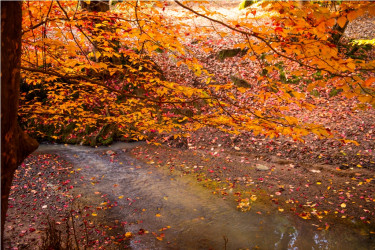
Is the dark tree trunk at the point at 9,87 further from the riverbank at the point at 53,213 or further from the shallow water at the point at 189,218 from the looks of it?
the shallow water at the point at 189,218

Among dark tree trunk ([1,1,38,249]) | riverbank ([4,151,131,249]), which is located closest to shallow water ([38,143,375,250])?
riverbank ([4,151,131,249])

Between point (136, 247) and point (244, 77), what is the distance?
887 centimetres

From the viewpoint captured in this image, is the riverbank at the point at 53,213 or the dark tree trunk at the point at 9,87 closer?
the dark tree trunk at the point at 9,87

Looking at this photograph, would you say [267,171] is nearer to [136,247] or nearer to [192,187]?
[192,187]

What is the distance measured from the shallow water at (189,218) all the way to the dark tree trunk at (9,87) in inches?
110

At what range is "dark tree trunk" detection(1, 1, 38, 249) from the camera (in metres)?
1.38

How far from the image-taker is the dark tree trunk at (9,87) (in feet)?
4.53

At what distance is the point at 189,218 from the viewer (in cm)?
491

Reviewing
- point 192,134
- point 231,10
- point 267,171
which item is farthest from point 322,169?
point 231,10

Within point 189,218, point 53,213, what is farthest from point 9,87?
point 53,213

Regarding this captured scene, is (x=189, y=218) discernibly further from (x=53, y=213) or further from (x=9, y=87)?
(x=9, y=87)

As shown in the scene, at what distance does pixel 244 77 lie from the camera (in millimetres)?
11039

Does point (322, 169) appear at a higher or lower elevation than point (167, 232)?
higher

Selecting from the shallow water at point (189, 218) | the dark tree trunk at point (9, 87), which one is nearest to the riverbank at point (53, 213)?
the shallow water at point (189, 218)
